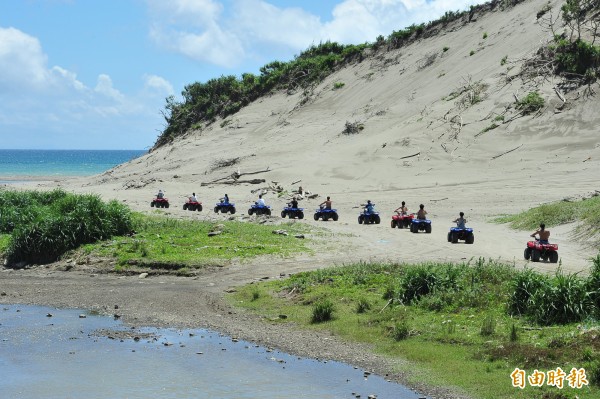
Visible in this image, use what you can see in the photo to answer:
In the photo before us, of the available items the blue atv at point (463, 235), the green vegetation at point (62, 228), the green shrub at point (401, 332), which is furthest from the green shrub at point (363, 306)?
the green vegetation at point (62, 228)

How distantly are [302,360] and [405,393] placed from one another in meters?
3.00

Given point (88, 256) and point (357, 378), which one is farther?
point (88, 256)

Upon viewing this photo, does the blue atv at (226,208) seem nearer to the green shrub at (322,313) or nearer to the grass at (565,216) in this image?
the grass at (565,216)

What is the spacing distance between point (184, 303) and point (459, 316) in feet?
25.3

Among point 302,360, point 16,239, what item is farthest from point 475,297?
point 16,239

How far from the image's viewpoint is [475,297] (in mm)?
18906

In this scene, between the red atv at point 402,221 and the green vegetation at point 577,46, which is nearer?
the red atv at point 402,221

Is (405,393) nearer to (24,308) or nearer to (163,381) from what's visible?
(163,381)

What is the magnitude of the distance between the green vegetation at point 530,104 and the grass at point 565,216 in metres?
19.2

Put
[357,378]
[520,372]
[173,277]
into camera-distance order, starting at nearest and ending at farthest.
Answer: [520,372]
[357,378]
[173,277]

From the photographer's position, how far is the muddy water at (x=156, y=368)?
15297mm

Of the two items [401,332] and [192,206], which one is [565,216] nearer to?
[401,332]

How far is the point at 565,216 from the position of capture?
32969 millimetres

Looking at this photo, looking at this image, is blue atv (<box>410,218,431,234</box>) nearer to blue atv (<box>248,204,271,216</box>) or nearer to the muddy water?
blue atv (<box>248,204,271,216</box>)
